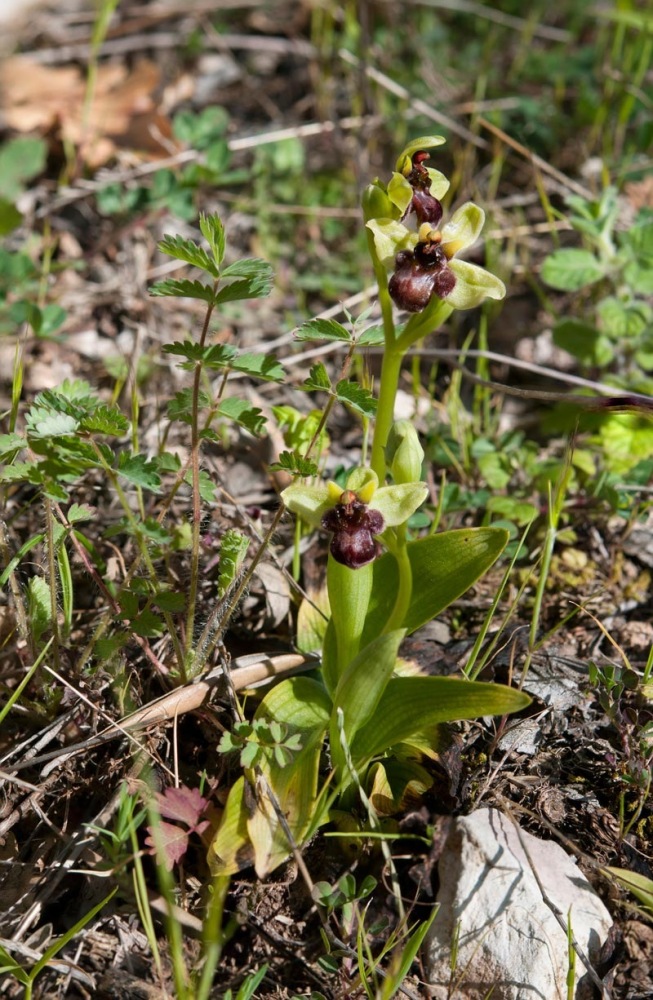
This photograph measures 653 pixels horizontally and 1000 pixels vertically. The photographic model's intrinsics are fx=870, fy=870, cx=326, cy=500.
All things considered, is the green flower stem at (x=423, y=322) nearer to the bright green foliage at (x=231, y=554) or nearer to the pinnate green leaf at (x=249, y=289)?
the pinnate green leaf at (x=249, y=289)

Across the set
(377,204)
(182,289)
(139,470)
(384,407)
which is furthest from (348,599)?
(377,204)

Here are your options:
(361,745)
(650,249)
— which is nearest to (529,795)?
(361,745)

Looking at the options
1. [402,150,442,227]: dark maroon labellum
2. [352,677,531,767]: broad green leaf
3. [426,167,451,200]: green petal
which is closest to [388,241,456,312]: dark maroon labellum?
[402,150,442,227]: dark maroon labellum

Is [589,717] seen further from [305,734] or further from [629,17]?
[629,17]

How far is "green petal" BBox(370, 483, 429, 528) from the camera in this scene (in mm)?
1816

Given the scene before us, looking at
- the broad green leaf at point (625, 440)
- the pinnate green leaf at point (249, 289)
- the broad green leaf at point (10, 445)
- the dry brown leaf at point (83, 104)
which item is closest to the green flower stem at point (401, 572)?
the pinnate green leaf at point (249, 289)

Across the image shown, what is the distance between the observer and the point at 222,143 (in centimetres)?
388

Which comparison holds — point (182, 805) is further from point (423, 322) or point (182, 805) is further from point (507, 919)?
point (423, 322)

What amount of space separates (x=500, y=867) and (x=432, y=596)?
0.61 m

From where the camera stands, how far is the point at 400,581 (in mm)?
1912

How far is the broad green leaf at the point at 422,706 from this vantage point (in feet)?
5.63

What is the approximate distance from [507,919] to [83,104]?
13.7 feet

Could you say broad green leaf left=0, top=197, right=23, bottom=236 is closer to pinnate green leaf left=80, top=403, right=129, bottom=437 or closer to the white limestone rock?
pinnate green leaf left=80, top=403, right=129, bottom=437

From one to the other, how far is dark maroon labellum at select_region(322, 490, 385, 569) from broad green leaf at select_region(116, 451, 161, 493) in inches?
15.6
